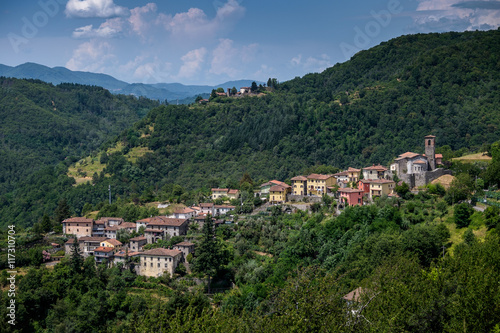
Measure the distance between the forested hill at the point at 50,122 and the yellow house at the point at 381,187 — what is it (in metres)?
67.6

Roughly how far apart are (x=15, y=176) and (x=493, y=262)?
303ft

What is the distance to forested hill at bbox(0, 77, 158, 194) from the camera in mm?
99881

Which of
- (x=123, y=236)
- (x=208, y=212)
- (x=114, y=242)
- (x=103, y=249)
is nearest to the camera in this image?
(x=103, y=249)

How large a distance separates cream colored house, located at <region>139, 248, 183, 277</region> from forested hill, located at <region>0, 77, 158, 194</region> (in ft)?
202

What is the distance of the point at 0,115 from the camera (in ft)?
371

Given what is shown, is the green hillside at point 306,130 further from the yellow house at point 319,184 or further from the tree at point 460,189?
the tree at point 460,189

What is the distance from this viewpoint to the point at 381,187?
34.7 metres

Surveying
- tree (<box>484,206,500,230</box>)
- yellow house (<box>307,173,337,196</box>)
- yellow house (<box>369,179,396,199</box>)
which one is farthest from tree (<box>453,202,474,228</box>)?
yellow house (<box>307,173,337,196</box>)

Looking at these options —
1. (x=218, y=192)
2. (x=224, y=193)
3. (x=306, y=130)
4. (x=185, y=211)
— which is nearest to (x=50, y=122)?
(x=306, y=130)

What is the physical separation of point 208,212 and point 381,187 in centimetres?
1292

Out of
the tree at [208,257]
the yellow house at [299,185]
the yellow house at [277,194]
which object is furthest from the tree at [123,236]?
the yellow house at [299,185]

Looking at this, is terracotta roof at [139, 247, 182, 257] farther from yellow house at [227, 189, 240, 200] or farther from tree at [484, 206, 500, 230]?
tree at [484, 206, 500, 230]

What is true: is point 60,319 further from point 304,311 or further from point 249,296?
point 304,311

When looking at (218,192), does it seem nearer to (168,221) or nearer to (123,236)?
(168,221)
